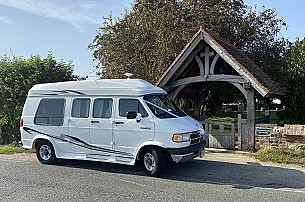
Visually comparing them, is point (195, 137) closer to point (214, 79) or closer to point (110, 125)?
point (110, 125)

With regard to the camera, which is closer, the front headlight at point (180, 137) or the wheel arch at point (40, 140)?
the front headlight at point (180, 137)

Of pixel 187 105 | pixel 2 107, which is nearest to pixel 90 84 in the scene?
pixel 187 105

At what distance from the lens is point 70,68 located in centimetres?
1681

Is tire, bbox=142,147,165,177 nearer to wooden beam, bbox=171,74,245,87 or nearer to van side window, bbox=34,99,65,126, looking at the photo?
van side window, bbox=34,99,65,126

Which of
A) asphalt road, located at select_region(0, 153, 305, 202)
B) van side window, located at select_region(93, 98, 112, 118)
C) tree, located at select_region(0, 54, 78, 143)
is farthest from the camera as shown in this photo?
tree, located at select_region(0, 54, 78, 143)

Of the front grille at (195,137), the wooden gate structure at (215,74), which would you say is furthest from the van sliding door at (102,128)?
the wooden gate structure at (215,74)

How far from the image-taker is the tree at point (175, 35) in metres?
16.4

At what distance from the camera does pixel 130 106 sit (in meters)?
8.06

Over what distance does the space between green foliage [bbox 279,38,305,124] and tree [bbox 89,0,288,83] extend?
5715 mm

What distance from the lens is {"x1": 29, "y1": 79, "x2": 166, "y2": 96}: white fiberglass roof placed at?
8211 mm

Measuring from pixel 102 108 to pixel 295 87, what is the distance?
8.60 metres

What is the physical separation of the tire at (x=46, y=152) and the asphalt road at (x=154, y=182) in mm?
222

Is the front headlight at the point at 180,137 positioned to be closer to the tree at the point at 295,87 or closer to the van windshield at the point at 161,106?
the van windshield at the point at 161,106

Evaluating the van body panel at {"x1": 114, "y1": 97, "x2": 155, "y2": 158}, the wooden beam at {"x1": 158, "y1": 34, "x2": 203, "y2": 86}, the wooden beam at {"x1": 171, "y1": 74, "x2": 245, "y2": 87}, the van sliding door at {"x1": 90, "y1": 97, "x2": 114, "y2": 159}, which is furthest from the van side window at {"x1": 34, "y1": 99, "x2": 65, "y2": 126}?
the wooden beam at {"x1": 171, "y1": 74, "x2": 245, "y2": 87}
